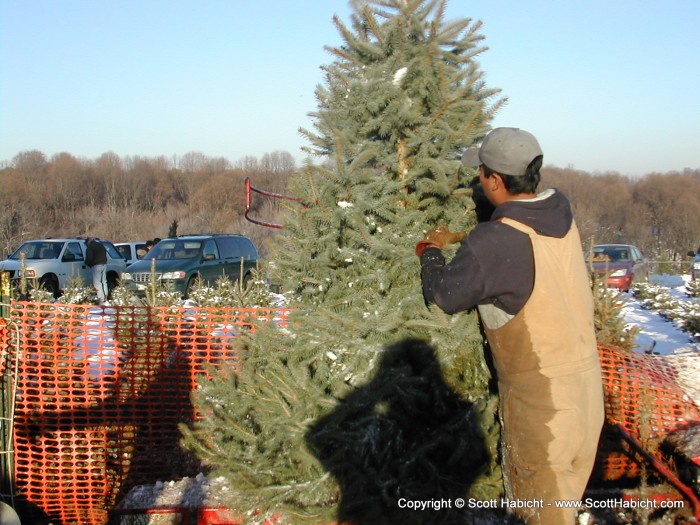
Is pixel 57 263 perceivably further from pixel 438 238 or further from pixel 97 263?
pixel 438 238

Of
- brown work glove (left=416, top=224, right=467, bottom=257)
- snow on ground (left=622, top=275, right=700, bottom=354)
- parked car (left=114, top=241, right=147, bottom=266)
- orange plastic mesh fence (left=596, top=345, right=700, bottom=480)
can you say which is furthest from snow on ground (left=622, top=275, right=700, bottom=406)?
parked car (left=114, top=241, right=147, bottom=266)

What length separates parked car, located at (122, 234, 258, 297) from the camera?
16578 millimetres

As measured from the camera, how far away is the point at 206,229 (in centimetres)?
5612

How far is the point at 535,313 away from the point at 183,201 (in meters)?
80.9

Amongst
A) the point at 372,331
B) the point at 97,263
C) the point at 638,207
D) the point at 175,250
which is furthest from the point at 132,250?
the point at 638,207

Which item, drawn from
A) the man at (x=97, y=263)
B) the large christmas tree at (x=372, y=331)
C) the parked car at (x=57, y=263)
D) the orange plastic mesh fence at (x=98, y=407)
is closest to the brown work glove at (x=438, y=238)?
the large christmas tree at (x=372, y=331)

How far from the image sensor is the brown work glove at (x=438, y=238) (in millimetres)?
2982

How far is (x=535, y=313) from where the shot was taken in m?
2.60

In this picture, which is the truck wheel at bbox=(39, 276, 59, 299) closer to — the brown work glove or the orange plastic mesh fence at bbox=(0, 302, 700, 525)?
the orange plastic mesh fence at bbox=(0, 302, 700, 525)

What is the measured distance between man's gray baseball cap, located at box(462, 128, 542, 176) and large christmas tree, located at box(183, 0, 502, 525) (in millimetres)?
580

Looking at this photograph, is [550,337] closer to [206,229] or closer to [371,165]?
[371,165]

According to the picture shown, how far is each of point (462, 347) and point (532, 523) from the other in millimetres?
821

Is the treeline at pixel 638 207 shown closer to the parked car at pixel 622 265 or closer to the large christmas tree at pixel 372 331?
the parked car at pixel 622 265

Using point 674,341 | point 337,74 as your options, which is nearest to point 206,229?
point 674,341
